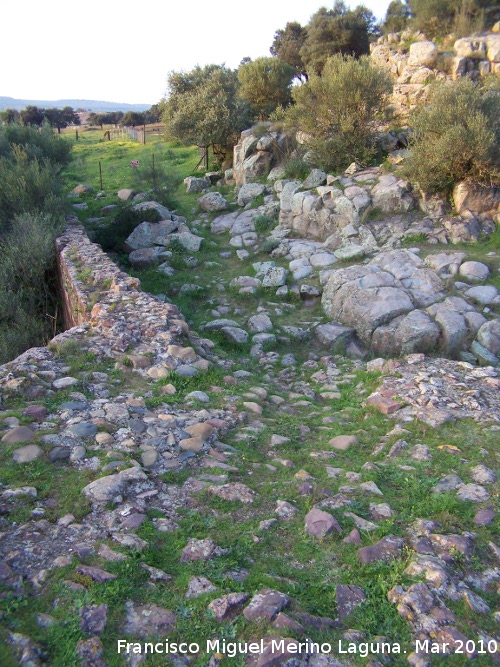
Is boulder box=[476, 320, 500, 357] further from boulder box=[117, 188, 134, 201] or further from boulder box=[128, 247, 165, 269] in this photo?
boulder box=[117, 188, 134, 201]

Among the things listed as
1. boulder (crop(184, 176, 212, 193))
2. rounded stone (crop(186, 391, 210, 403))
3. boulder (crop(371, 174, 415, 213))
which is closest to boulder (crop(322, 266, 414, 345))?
boulder (crop(371, 174, 415, 213))

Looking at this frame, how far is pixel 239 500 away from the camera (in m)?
3.96

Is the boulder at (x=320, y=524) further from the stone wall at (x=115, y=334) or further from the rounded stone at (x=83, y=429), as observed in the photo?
the stone wall at (x=115, y=334)

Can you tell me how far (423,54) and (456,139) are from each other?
7140 millimetres

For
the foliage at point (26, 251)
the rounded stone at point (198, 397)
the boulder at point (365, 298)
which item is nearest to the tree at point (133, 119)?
the foliage at point (26, 251)

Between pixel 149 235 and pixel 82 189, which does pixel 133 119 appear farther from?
pixel 149 235

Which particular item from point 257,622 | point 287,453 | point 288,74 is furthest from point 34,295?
point 288,74

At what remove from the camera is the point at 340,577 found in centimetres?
321

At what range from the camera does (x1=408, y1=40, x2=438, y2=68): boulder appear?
15086 mm

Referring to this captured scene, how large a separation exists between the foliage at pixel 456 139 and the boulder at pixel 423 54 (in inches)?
199

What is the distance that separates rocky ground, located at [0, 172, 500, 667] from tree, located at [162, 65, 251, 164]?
437 inches

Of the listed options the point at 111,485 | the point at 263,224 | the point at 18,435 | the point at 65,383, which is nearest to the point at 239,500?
the point at 111,485

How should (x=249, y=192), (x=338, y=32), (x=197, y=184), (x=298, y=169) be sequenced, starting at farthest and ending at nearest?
(x=338, y=32)
(x=197, y=184)
(x=249, y=192)
(x=298, y=169)

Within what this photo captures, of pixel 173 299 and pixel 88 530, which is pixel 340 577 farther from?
pixel 173 299
